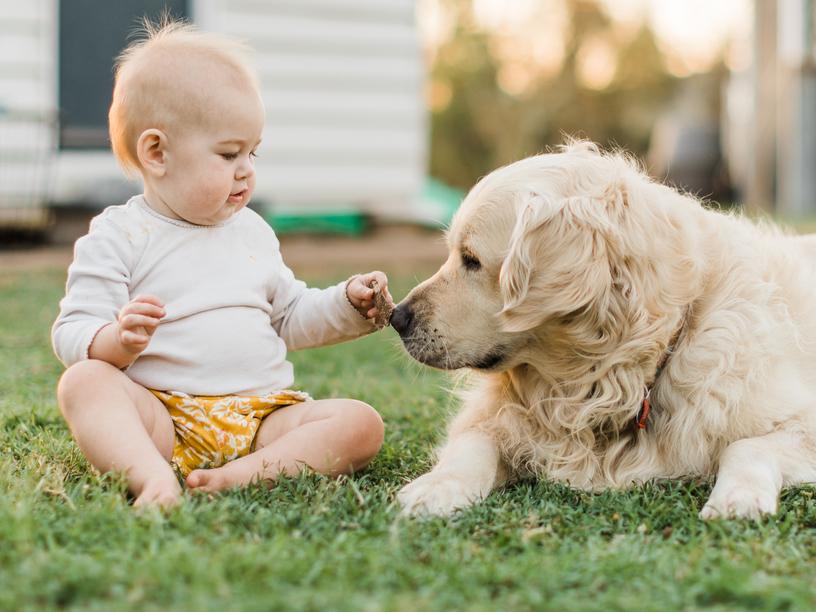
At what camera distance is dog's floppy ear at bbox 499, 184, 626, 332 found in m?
2.66

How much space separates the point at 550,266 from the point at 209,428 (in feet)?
3.28

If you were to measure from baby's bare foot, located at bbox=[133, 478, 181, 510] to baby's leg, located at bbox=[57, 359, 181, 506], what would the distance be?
10mm

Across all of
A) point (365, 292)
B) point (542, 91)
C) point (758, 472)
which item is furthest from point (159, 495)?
point (542, 91)

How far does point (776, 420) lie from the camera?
2803mm

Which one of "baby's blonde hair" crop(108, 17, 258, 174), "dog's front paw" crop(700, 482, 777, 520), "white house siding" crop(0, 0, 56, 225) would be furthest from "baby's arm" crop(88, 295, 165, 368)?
"white house siding" crop(0, 0, 56, 225)

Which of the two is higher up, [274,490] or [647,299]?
[647,299]

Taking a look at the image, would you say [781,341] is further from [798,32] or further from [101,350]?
[798,32]

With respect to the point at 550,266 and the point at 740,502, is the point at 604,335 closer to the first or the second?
the point at 550,266

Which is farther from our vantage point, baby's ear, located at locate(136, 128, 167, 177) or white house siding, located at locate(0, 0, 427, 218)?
white house siding, located at locate(0, 0, 427, 218)

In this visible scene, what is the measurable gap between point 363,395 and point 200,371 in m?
1.32

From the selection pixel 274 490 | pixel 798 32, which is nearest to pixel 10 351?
pixel 274 490

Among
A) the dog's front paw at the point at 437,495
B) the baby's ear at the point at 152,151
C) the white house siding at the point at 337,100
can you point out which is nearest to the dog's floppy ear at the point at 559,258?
the dog's front paw at the point at 437,495

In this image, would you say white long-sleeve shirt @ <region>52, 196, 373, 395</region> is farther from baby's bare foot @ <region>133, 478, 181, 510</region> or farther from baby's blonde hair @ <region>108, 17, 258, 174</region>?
baby's bare foot @ <region>133, 478, 181, 510</region>

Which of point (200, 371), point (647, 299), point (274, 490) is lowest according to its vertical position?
point (274, 490)
